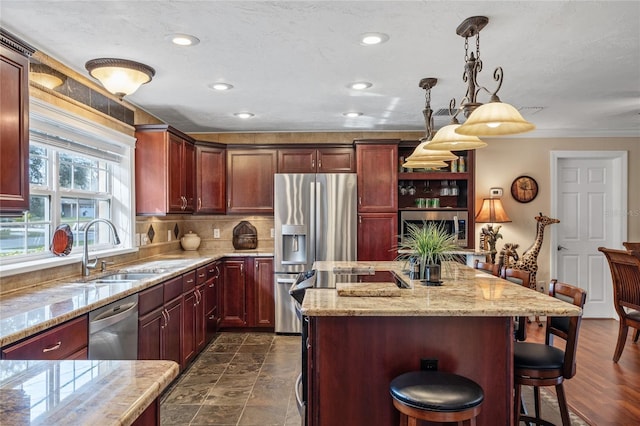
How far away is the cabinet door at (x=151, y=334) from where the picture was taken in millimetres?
2937

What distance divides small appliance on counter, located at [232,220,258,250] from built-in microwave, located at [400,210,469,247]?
6.04 feet

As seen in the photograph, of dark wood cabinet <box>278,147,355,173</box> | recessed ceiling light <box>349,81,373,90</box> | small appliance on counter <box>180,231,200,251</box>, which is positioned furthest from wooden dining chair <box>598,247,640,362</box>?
small appliance on counter <box>180,231,200,251</box>

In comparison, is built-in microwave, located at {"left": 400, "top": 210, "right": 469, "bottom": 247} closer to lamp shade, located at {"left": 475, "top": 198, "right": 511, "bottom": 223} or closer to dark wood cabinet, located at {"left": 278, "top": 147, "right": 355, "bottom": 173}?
lamp shade, located at {"left": 475, "top": 198, "right": 511, "bottom": 223}

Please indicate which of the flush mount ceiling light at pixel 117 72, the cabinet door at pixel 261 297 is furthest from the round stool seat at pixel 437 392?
the cabinet door at pixel 261 297

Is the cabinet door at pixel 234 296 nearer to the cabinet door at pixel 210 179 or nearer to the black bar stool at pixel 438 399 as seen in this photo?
the cabinet door at pixel 210 179

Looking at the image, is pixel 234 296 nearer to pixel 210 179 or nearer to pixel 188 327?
pixel 188 327

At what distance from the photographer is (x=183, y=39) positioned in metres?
2.67

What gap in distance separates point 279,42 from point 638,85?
306cm

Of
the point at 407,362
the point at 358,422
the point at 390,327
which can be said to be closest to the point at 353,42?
the point at 390,327

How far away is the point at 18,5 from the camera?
226 cm

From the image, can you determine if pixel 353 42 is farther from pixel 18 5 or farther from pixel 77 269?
pixel 77 269

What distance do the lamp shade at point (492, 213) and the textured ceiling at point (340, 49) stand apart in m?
1.24

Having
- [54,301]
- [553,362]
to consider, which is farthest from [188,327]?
[553,362]

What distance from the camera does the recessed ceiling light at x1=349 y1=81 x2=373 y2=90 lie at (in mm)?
3563
